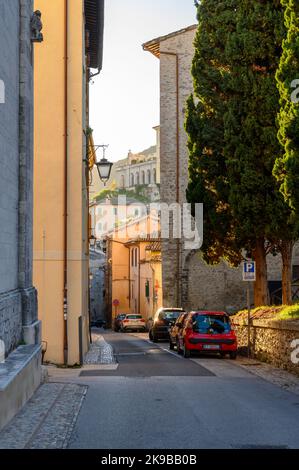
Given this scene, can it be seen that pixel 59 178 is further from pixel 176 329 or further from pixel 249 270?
pixel 176 329

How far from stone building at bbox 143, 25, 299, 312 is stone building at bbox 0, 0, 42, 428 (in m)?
26.6

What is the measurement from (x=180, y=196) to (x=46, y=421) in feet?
104

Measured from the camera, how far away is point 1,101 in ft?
39.3

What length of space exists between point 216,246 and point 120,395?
15682 mm

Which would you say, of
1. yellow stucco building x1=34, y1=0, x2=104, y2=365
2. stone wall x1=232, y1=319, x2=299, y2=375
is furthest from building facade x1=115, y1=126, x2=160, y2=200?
stone wall x1=232, y1=319, x2=299, y2=375

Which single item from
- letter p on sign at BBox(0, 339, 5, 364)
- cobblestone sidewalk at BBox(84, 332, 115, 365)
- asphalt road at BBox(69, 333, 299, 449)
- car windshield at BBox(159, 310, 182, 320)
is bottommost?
cobblestone sidewalk at BBox(84, 332, 115, 365)

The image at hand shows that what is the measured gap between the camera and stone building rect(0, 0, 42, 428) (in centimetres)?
1195

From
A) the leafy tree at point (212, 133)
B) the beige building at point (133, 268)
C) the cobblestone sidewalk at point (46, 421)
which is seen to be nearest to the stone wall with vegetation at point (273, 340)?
Result: the leafy tree at point (212, 133)

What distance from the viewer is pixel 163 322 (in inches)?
1323

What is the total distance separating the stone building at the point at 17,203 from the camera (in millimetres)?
11953

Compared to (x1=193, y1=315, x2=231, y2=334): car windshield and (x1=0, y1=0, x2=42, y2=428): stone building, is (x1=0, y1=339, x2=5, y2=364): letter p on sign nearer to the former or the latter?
(x1=0, y1=0, x2=42, y2=428): stone building

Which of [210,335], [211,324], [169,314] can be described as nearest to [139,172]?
[169,314]

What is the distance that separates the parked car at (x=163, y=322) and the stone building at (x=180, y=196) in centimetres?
712
